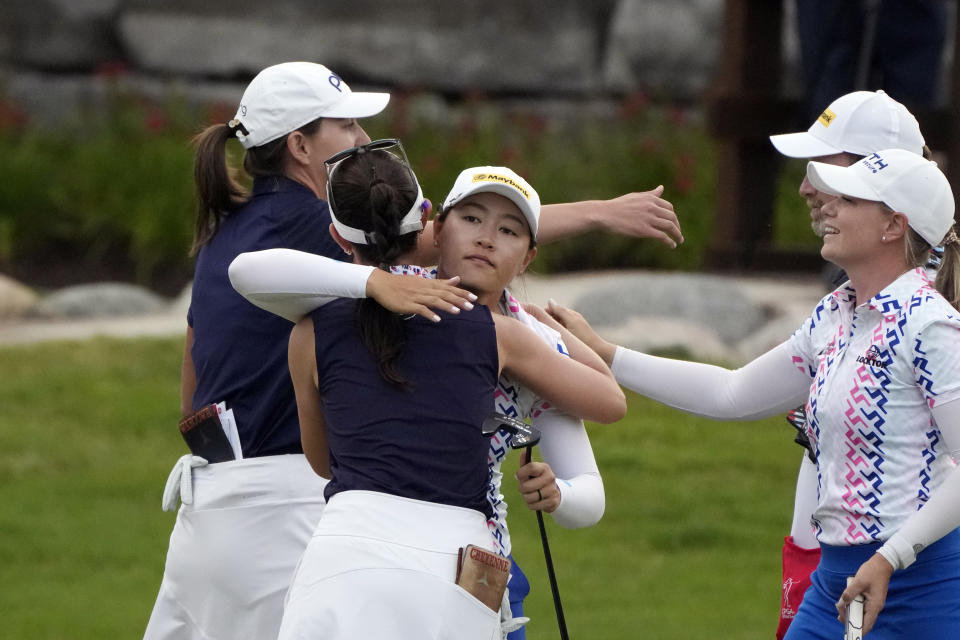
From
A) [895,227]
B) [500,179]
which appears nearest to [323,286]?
[500,179]

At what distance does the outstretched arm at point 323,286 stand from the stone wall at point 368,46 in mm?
11790

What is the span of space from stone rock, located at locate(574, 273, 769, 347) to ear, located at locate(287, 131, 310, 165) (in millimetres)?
6126

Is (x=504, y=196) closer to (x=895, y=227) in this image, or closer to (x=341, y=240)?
(x=341, y=240)

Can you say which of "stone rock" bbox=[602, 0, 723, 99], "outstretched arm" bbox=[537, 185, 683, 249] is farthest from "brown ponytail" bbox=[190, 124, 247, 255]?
"stone rock" bbox=[602, 0, 723, 99]

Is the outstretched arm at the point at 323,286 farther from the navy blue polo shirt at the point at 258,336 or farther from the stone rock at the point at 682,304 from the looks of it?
the stone rock at the point at 682,304

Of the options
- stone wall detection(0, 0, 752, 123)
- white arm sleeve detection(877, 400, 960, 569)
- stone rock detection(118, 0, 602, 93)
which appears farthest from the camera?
Answer: stone rock detection(118, 0, 602, 93)

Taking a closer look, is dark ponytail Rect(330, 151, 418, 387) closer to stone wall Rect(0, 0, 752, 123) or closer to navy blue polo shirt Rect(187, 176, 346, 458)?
navy blue polo shirt Rect(187, 176, 346, 458)

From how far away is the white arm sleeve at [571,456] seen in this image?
338cm

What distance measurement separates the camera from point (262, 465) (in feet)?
13.1

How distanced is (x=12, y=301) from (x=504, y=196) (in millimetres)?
8878

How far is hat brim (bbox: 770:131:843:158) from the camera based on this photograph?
396 cm

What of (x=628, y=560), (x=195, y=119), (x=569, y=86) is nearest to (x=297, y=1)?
Answer: (x=195, y=119)

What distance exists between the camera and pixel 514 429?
10.6ft

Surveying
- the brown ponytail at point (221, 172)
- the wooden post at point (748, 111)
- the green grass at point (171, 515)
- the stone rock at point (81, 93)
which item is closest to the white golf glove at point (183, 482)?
→ the brown ponytail at point (221, 172)
